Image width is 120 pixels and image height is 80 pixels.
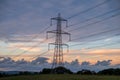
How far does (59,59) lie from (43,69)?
45.6m

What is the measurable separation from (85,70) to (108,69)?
23.8 feet

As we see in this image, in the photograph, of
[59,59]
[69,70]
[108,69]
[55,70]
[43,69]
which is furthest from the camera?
[43,69]

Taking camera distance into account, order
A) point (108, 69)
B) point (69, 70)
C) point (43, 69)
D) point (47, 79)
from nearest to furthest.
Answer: point (47, 79), point (108, 69), point (69, 70), point (43, 69)

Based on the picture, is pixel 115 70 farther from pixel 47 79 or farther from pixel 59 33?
pixel 47 79

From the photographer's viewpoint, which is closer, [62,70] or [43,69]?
[62,70]

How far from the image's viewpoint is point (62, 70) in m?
80.1

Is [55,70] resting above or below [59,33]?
below

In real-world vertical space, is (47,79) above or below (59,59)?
below

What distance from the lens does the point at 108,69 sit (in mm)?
85812

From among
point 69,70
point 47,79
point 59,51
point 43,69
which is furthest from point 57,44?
point 43,69

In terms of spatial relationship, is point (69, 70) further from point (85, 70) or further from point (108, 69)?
point (108, 69)

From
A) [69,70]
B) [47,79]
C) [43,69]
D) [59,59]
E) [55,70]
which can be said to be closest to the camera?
[47,79]

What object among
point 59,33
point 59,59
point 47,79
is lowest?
point 47,79

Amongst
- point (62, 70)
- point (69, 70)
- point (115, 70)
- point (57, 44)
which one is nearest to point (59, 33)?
point (57, 44)
